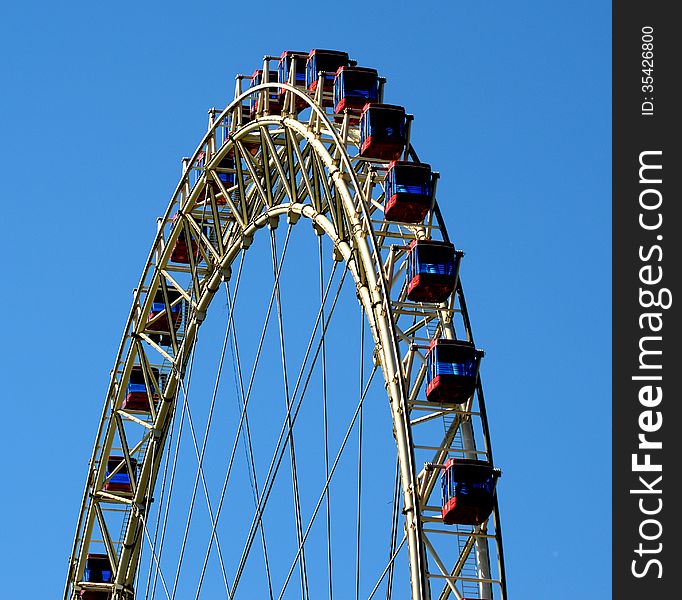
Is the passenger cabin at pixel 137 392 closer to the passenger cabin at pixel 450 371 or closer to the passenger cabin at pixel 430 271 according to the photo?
the passenger cabin at pixel 430 271

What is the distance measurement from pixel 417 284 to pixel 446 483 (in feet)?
16.3

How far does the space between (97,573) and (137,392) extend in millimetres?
6865

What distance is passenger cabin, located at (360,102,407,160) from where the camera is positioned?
49.7 meters

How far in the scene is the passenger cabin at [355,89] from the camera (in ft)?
168

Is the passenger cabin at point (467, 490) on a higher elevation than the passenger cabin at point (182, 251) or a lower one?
lower

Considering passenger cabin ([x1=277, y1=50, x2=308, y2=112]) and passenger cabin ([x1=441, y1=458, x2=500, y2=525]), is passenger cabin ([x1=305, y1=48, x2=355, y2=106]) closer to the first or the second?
passenger cabin ([x1=277, y1=50, x2=308, y2=112])

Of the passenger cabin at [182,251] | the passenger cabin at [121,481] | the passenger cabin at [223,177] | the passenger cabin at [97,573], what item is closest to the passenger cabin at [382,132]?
the passenger cabin at [223,177]

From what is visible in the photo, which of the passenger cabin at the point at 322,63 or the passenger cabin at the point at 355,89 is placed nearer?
the passenger cabin at the point at 355,89

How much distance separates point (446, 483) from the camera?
150ft

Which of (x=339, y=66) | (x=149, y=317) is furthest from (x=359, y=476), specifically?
(x=149, y=317)

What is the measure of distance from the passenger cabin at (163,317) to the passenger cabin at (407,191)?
1983cm

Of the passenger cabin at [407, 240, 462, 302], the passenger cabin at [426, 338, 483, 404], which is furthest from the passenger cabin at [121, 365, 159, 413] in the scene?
Answer: the passenger cabin at [426, 338, 483, 404]

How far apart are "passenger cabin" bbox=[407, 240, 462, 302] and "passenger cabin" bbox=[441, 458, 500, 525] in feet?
14.3

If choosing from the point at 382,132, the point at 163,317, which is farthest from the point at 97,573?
the point at 382,132
